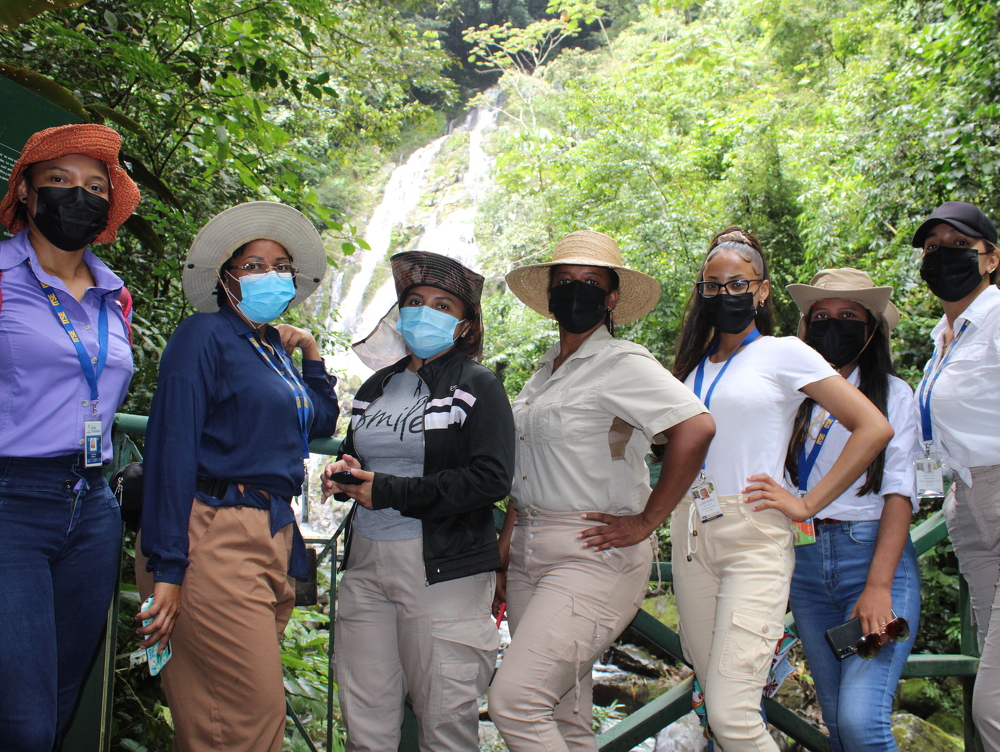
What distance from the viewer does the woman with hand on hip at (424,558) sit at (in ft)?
7.41

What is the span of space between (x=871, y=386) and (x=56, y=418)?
2684 millimetres

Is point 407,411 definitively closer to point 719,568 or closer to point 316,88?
point 719,568

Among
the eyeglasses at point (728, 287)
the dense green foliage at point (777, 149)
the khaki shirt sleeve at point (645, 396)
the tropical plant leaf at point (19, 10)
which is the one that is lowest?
the khaki shirt sleeve at point (645, 396)

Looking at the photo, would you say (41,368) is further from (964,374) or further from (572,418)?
(964,374)

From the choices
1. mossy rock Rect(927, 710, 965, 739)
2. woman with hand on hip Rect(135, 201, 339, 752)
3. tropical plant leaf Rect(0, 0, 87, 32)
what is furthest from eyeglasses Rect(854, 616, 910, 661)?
mossy rock Rect(927, 710, 965, 739)

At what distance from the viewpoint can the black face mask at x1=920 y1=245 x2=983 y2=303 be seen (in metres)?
2.69

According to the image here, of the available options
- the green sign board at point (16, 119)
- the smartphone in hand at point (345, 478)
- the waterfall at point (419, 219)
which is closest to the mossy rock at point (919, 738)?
the smartphone in hand at point (345, 478)

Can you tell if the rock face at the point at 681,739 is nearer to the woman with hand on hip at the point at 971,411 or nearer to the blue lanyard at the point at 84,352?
the woman with hand on hip at the point at 971,411

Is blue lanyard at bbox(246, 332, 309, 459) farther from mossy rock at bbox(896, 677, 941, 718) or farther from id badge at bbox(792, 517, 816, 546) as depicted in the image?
mossy rock at bbox(896, 677, 941, 718)

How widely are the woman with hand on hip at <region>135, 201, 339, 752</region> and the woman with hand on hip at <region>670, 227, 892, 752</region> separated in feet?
4.27

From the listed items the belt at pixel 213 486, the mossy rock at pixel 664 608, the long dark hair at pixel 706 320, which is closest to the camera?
the belt at pixel 213 486

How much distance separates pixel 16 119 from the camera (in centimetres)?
242

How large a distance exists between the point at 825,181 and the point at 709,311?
10.0 m

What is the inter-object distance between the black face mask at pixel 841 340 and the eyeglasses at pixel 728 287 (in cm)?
40
